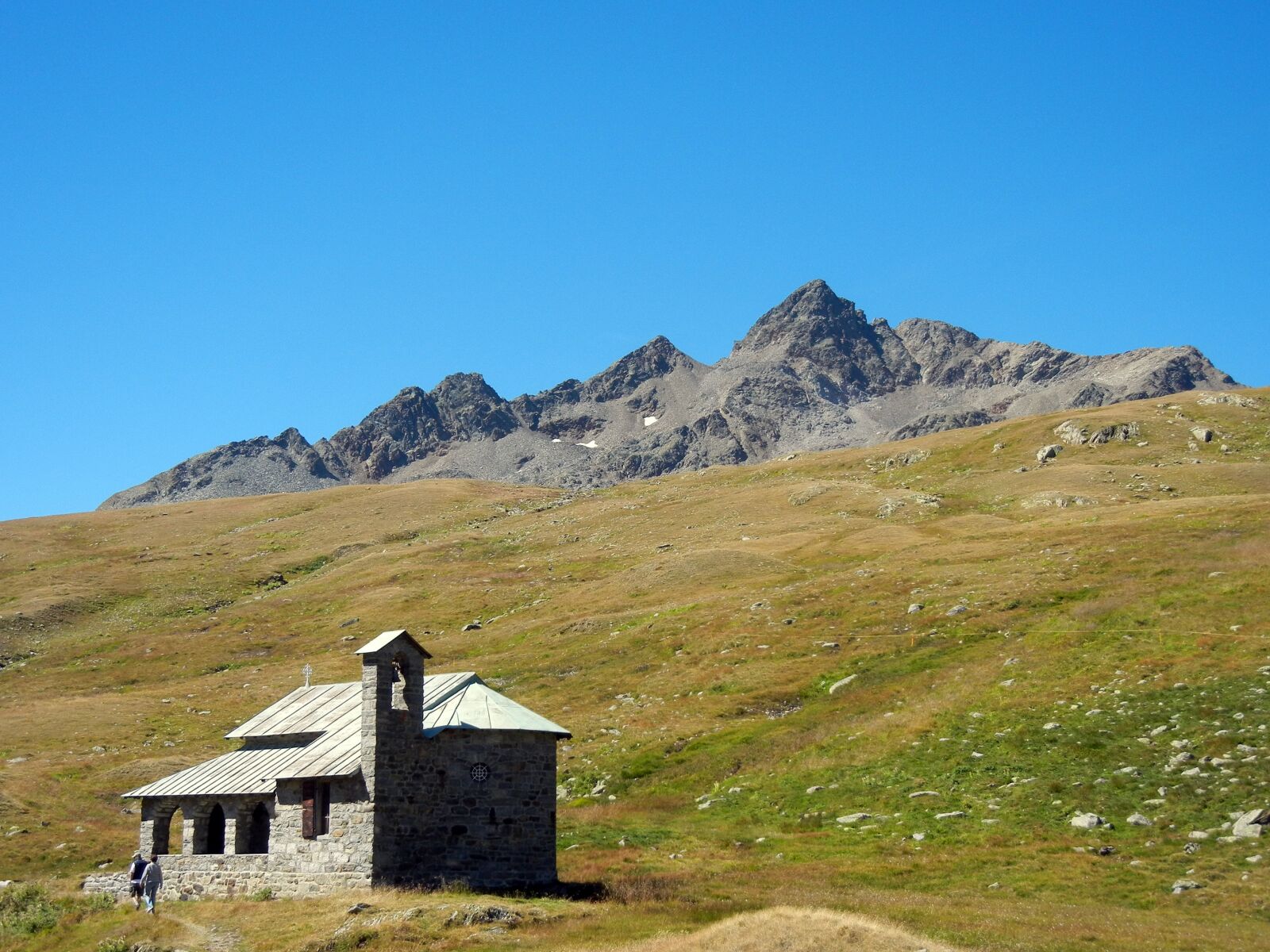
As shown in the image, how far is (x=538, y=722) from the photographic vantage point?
125ft

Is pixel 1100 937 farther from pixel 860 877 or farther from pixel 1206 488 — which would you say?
pixel 1206 488

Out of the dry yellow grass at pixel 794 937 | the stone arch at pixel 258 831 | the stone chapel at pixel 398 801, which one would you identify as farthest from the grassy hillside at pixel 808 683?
the stone arch at pixel 258 831

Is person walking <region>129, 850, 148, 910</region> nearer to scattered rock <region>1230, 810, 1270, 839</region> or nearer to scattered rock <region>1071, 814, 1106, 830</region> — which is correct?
scattered rock <region>1071, 814, 1106, 830</region>

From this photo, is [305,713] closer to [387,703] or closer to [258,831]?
[258,831]

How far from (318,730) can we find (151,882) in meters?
7.42

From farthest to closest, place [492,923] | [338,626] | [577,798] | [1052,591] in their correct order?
[338,626] → [1052,591] → [577,798] → [492,923]

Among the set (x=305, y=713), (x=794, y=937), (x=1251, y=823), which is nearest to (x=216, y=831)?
(x=305, y=713)

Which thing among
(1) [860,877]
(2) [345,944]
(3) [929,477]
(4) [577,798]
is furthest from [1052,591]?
(3) [929,477]

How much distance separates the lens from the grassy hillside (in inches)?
1302

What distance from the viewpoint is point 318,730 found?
41344 mm

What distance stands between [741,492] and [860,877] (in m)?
100

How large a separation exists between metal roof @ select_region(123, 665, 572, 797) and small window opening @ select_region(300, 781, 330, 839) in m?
0.59

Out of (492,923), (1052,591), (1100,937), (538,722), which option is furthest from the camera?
(1052,591)

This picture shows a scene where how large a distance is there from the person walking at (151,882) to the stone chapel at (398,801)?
2395 mm
